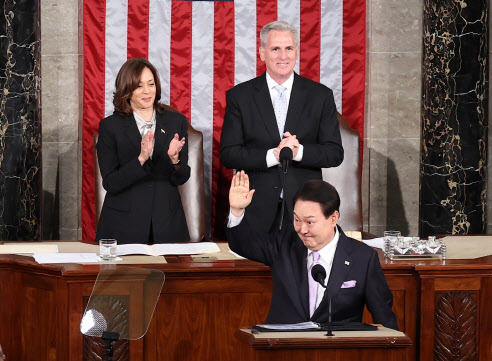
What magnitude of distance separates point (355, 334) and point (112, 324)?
90 centimetres

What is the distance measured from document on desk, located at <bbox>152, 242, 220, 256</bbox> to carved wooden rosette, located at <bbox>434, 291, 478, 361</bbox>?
1.22 meters

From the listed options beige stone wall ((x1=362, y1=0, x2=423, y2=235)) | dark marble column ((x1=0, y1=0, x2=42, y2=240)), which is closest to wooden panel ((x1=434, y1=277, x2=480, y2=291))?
beige stone wall ((x1=362, y1=0, x2=423, y2=235))

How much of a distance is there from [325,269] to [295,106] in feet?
6.08

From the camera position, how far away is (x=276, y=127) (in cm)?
510

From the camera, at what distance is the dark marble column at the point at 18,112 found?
20.5 ft

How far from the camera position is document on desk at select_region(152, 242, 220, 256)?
4.57 meters

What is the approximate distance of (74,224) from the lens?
6934 mm

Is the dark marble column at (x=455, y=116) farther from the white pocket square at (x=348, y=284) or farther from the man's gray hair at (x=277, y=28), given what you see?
the white pocket square at (x=348, y=284)

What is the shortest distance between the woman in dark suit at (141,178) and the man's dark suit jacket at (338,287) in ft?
5.41

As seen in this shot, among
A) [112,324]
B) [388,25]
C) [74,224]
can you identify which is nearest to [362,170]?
[388,25]

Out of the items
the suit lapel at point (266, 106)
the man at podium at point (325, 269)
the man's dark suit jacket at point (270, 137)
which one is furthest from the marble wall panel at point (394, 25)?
the man at podium at point (325, 269)

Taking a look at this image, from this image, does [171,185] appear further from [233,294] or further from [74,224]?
[74,224]

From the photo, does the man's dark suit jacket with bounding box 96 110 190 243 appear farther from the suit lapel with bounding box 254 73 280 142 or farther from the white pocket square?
the white pocket square

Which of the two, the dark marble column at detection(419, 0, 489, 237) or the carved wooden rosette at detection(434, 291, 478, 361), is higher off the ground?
the dark marble column at detection(419, 0, 489, 237)
